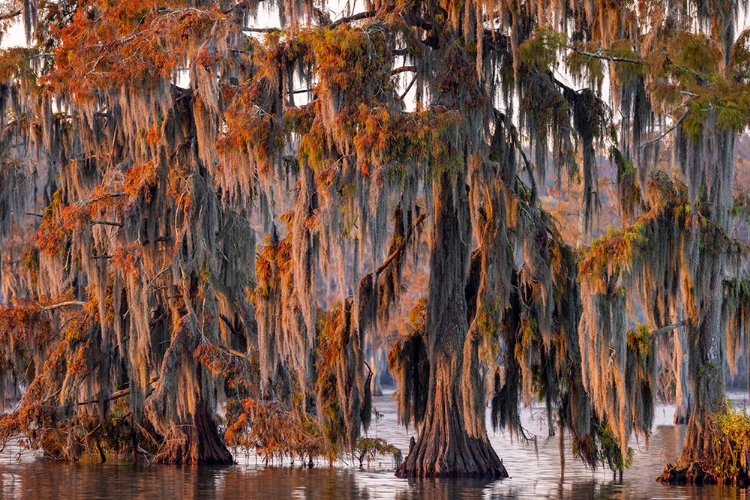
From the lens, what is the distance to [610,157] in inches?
810

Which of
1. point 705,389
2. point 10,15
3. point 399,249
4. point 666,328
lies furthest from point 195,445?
point 10,15

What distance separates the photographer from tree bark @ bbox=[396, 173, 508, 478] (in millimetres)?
20141

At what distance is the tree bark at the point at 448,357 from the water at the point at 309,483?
52 centimetres

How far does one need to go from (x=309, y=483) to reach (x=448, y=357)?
2931mm

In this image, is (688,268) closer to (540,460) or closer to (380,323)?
(380,323)

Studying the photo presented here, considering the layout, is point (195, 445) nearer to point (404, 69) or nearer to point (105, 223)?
point (105, 223)

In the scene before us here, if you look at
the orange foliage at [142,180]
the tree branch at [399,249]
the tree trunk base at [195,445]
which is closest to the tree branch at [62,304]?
the orange foliage at [142,180]

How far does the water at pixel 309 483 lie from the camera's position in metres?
18.0

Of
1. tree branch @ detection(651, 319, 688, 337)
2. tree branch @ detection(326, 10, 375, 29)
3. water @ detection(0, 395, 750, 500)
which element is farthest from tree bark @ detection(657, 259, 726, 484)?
tree branch @ detection(326, 10, 375, 29)

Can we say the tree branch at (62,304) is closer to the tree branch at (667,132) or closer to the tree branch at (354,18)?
the tree branch at (354,18)

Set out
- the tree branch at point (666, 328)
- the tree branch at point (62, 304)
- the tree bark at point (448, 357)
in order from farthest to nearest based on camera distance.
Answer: the tree branch at point (62, 304) < the tree bark at point (448, 357) < the tree branch at point (666, 328)

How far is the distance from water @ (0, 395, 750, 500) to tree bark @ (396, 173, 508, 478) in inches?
20.6

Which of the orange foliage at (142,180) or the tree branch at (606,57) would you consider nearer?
the tree branch at (606,57)

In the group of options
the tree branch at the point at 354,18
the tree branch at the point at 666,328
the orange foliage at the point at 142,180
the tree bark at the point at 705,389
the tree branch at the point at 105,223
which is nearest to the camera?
the tree bark at the point at 705,389
